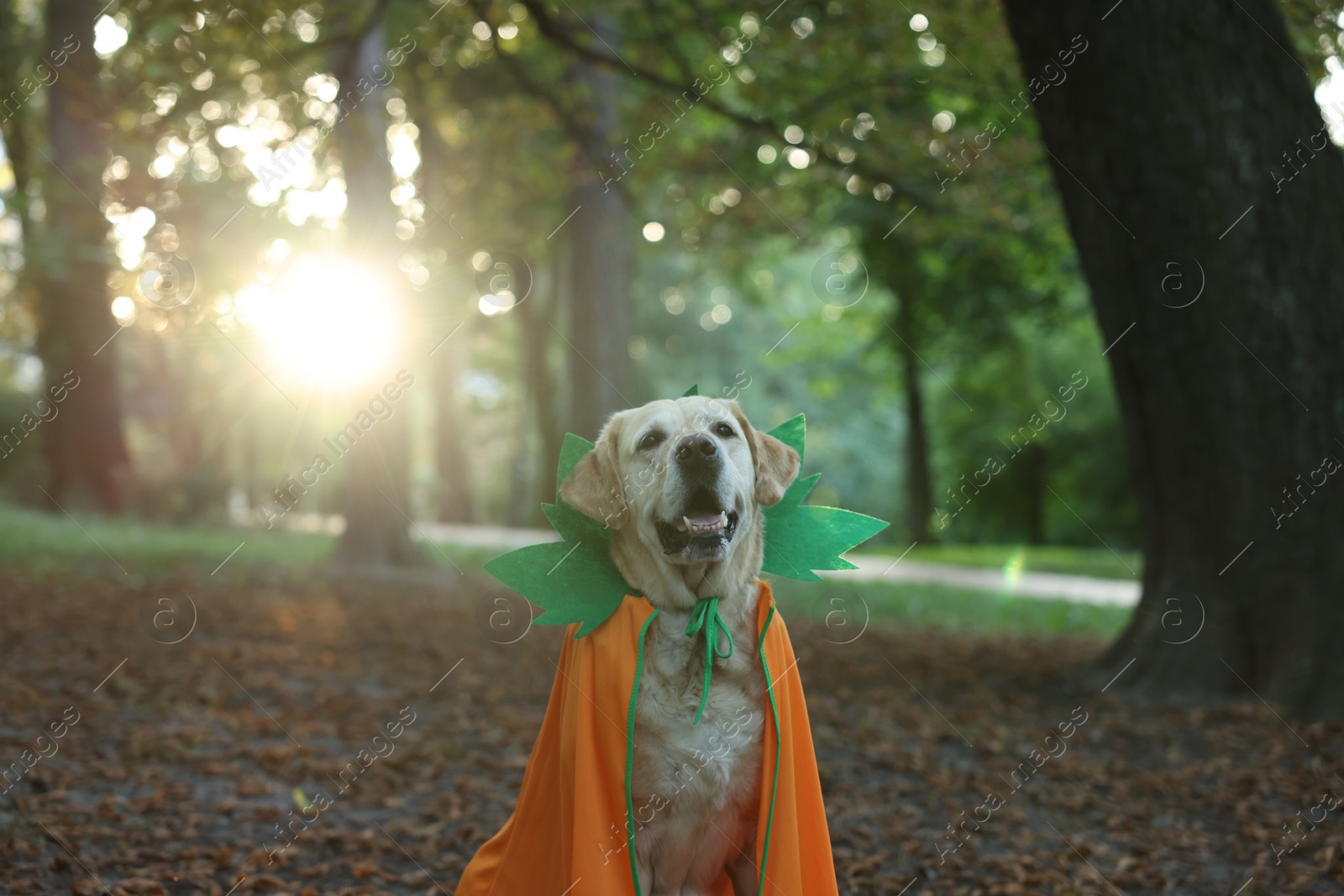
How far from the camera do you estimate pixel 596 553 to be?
116 inches

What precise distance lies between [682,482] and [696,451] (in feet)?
0.34

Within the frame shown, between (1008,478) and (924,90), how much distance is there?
65.6ft

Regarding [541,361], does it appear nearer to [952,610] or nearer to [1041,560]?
[1041,560]

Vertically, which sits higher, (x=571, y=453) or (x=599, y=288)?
(x=599, y=288)

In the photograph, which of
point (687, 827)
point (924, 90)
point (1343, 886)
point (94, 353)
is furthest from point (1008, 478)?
point (687, 827)

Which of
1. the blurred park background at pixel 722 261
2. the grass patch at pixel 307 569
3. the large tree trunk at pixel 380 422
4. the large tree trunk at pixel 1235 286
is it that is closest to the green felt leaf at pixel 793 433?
the blurred park background at pixel 722 261

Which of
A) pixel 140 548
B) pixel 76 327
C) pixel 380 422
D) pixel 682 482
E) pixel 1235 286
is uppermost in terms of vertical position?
pixel 76 327

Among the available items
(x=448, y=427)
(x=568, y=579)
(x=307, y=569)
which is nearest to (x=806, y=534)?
(x=568, y=579)

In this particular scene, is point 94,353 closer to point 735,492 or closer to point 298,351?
point 298,351

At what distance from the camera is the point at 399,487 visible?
11977mm

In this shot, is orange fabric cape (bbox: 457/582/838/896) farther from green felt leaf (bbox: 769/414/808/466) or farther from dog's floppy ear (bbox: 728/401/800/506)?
green felt leaf (bbox: 769/414/808/466)

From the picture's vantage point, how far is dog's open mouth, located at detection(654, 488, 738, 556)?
2.69 meters

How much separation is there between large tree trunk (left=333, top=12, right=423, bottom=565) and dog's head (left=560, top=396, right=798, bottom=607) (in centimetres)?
862

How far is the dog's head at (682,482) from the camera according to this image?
107 inches
